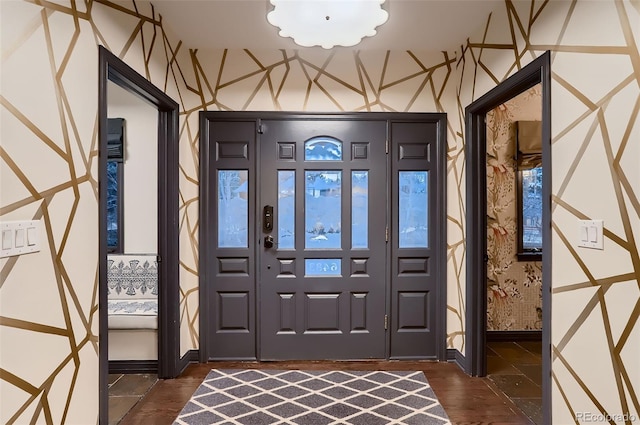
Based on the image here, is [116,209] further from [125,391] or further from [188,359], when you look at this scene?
[125,391]

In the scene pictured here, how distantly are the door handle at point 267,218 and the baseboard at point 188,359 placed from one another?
1.18 metres

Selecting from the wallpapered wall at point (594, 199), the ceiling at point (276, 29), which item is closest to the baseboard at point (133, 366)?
the ceiling at point (276, 29)

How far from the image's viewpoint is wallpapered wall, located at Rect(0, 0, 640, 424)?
1.48 metres

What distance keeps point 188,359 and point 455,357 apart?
2.21 meters

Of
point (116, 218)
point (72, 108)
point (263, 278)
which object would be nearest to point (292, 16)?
point (72, 108)

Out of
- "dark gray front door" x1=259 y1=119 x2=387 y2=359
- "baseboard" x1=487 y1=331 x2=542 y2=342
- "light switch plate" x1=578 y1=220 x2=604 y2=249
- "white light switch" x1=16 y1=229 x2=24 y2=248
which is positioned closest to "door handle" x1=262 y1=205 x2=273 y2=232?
"dark gray front door" x1=259 y1=119 x2=387 y2=359

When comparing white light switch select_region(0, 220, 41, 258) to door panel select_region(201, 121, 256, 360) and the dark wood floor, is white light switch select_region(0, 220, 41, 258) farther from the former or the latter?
door panel select_region(201, 121, 256, 360)

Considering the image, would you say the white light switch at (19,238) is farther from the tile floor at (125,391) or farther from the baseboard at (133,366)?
the baseboard at (133,366)

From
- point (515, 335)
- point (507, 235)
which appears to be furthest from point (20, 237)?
point (515, 335)

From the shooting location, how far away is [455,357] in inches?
131

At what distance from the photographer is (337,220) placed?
3361 millimetres

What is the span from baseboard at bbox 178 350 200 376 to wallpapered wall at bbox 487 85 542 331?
2748 mm

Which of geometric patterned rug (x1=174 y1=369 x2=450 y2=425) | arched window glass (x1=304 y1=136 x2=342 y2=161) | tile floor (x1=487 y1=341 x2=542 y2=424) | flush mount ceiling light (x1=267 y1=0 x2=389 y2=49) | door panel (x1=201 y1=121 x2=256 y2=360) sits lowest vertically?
tile floor (x1=487 y1=341 x2=542 y2=424)

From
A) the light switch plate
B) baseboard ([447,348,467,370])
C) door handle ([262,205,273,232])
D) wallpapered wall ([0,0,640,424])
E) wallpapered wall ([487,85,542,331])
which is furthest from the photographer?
wallpapered wall ([487,85,542,331])
